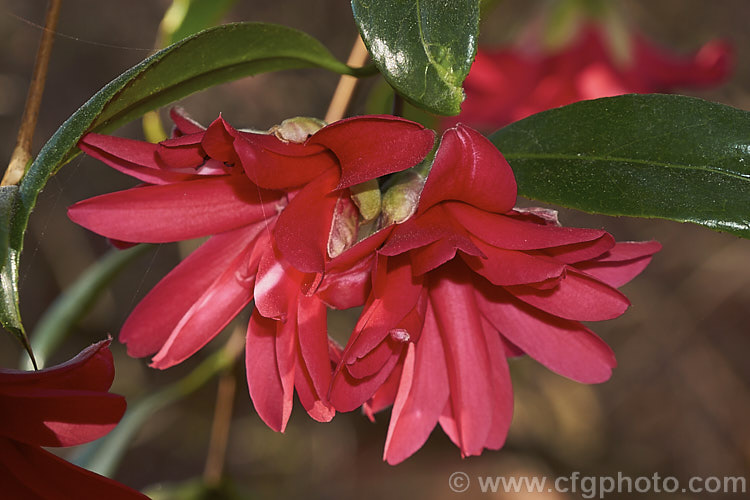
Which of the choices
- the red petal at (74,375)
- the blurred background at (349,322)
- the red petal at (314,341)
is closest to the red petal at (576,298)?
the red petal at (314,341)

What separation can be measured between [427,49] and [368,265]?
116mm

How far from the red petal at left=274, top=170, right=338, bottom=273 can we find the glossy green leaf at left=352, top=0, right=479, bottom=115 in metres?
0.06

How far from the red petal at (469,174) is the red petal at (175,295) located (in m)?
0.13

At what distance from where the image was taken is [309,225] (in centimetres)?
36

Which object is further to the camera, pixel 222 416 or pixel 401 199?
pixel 222 416

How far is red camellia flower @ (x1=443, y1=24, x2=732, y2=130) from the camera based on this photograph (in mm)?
966

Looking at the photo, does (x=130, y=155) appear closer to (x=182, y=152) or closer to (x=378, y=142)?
(x=182, y=152)

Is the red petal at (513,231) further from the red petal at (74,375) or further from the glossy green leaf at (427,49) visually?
the red petal at (74,375)

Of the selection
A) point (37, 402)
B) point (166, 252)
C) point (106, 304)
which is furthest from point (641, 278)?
point (37, 402)

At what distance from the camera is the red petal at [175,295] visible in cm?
41

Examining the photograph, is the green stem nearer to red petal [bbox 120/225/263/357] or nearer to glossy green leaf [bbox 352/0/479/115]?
red petal [bbox 120/225/263/357]

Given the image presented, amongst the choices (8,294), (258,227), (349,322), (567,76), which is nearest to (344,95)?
(258,227)

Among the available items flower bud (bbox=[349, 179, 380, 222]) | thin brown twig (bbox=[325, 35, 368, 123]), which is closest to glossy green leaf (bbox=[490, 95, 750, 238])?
flower bud (bbox=[349, 179, 380, 222])

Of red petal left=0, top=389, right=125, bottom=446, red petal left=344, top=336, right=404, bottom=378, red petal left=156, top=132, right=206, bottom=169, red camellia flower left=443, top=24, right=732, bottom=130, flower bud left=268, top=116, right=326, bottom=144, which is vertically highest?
red camellia flower left=443, top=24, right=732, bottom=130
